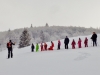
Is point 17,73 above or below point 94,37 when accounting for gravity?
below

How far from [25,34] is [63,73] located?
6844cm

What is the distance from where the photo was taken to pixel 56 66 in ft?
45.7

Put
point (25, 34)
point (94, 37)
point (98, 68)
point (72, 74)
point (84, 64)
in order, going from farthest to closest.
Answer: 1. point (25, 34)
2. point (94, 37)
3. point (84, 64)
4. point (98, 68)
5. point (72, 74)

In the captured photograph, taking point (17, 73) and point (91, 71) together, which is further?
point (17, 73)

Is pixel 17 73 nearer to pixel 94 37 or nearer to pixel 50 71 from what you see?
pixel 50 71

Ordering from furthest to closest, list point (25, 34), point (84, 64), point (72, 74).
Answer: point (25, 34)
point (84, 64)
point (72, 74)

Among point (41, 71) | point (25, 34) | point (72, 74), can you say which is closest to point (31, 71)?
point (41, 71)

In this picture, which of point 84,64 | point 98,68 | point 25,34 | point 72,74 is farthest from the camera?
point 25,34

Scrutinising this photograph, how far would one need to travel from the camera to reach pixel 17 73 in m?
13.0

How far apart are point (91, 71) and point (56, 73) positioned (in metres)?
2.00

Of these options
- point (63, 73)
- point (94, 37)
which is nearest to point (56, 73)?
point (63, 73)

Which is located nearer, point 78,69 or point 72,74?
point 72,74

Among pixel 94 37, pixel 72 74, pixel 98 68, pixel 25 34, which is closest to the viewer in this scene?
pixel 72 74

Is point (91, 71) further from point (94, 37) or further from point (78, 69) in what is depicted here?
point (94, 37)
